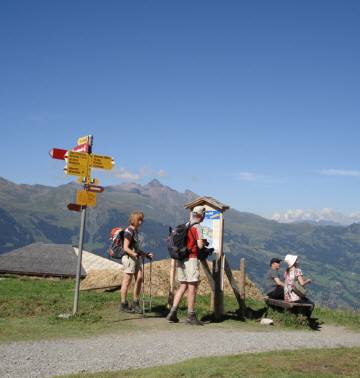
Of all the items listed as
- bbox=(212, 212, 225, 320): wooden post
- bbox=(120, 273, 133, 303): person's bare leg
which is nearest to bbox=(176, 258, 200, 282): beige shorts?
bbox=(120, 273, 133, 303): person's bare leg

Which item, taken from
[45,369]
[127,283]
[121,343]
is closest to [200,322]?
[127,283]

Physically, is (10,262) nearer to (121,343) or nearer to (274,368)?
(121,343)

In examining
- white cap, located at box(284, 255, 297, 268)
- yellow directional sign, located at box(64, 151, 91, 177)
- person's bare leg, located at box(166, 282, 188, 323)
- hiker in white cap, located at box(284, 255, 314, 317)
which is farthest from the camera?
white cap, located at box(284, 255, 297, 268)

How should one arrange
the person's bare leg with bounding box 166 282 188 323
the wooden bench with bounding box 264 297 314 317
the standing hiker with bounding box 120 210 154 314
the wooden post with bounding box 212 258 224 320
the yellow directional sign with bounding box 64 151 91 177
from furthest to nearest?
the wooden post with bounding box 212 258 224 320
the wooden bench with bounding box 264 297 314 317
the standing hiker with bounding box 120 210 154 314
the yellow directional sign with bounding box 64 151 91 177
the person's bare leg with bounding box 166 282 188 323

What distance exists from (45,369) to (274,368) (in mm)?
3437

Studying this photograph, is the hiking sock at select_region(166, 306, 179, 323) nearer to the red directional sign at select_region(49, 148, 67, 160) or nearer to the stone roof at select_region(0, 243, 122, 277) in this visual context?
the red directional sign at select_region(49, 148, 67, 160)

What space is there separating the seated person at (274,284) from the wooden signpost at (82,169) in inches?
209

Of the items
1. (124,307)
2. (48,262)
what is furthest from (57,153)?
(48,262)

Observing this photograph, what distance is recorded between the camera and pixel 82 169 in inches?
489

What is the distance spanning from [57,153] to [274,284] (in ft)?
23.0

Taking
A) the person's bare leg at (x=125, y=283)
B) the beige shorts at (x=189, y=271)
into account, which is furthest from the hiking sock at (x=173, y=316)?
the person's bare leg at (x=125, y=283)

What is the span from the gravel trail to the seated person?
217 centimetres

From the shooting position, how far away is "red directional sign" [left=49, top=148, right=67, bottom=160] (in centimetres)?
1201

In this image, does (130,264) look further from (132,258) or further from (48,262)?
(48,262)
